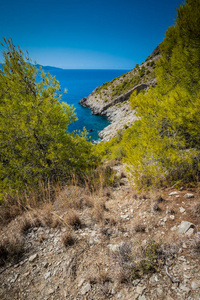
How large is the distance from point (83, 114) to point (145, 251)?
5133 cm

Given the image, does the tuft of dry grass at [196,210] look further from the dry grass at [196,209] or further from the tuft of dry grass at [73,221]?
the tuft of dry grass at [73,221]

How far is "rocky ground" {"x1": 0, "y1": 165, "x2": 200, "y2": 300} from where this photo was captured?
6.72ft

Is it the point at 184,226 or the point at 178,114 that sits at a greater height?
the point at 178,114

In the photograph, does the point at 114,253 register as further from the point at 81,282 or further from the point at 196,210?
the point at 196,210

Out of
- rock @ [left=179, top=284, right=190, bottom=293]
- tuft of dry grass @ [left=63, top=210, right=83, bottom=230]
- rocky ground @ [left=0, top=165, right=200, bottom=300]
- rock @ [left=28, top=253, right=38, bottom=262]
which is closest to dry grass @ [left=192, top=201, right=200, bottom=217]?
rocky ground @ [left=0, top=165, right=200, bottom=300]

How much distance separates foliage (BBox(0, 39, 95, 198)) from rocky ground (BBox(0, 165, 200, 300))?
6.93 feet

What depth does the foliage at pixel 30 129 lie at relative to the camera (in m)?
5.18

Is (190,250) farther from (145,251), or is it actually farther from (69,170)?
(69,170)

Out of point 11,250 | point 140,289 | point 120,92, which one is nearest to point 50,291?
point 11,250

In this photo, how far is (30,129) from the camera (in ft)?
17.5

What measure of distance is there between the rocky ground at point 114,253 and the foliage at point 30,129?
2.11 meters

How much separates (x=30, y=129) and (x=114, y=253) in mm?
5003

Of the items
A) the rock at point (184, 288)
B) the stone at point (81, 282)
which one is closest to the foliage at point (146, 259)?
the rock at point (184, 288)

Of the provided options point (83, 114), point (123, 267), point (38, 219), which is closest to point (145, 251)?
point (123, 267)
